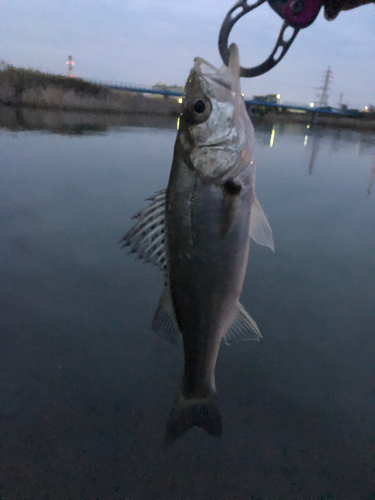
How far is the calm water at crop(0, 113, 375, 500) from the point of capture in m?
1.51

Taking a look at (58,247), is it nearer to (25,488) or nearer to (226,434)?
(25,488)

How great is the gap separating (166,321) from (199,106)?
91 centimetres

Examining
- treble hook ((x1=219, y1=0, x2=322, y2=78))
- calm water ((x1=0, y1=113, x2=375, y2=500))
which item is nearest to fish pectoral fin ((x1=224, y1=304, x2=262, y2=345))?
calm water ((x1=0, y1=113, x2=375, y2=500))

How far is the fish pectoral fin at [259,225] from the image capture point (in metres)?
1.32

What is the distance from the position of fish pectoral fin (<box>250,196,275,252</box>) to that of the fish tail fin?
2.47ft

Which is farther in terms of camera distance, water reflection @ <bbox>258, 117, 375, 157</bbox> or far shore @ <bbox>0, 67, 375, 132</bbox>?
far shore @ <bbox>0, 67, 375, 132</bbox>

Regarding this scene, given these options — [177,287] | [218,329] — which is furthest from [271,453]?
[177,287]

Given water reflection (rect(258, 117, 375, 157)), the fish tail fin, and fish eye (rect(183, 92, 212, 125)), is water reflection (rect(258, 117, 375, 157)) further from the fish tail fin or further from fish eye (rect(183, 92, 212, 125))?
the fish tail fin

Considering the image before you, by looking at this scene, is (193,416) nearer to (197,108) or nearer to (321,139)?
(197,108)

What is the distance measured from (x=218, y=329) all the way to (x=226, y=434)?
0.76 metres

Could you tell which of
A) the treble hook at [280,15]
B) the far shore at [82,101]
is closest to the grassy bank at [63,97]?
the far shore at [82,101]

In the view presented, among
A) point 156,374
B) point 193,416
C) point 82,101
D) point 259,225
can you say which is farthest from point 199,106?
point 82,101

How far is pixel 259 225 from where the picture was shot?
1.34m

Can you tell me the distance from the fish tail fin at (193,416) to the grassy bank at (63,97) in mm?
18453
